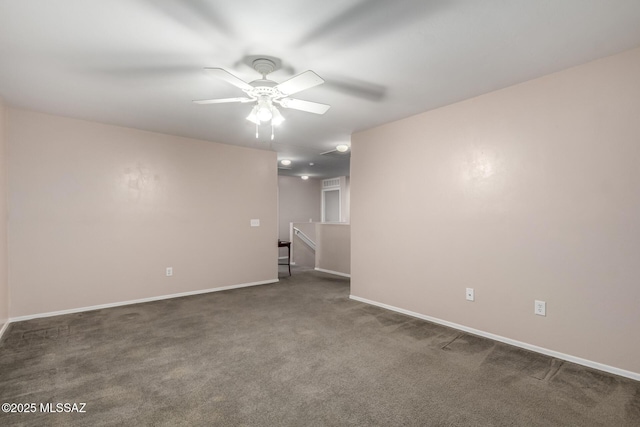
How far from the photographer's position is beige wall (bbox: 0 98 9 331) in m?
3.29

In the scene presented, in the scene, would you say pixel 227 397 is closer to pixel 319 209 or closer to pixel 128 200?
pixel 128 200

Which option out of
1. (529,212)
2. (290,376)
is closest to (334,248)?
(529,212)

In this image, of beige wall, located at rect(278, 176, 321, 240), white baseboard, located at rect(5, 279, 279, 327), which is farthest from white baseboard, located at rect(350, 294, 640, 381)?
beige wall, located at rect(278, 176, 321, 240)

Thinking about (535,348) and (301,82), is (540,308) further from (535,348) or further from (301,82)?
(301,82)

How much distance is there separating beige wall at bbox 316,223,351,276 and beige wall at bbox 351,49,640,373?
2.28m

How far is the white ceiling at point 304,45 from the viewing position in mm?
1854

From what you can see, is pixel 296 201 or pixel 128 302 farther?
pixel 296 201

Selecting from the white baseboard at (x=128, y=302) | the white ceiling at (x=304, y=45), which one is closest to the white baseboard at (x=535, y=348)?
the white ceiling at (x=304, y=45)

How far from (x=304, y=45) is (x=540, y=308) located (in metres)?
3.00

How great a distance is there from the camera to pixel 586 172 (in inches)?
99.0

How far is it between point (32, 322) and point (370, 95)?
4.57 metres

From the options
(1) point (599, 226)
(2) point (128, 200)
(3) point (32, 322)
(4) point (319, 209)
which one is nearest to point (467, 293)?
(1) point (599, 226)

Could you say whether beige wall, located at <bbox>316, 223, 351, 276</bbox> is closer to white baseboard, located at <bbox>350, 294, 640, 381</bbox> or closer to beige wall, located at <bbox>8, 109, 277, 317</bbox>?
beige wall, located at <bbox>8, 109, 277, 317</bbox>

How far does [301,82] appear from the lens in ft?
7.16
